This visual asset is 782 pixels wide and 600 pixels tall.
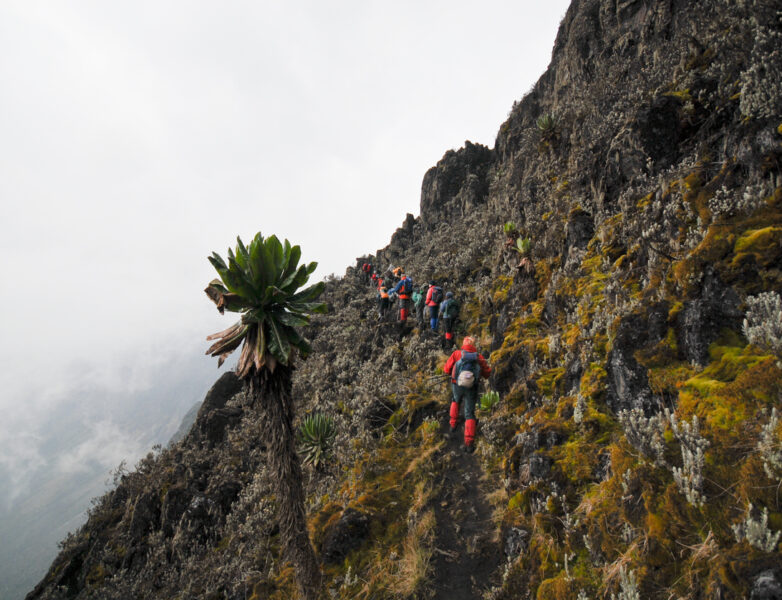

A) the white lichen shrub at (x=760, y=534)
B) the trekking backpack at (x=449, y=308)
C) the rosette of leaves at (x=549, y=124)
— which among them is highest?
the rosette of leaves at (x=549, y=124)

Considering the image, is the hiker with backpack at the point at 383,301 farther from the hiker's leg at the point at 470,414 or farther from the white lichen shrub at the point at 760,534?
the white lichen shrub at the point at 760,534

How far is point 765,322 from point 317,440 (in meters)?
11.0

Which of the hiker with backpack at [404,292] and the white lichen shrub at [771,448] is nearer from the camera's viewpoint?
the white lichen shrub at [771,448]

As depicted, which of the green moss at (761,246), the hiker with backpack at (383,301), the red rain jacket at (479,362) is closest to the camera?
the green moss at (761,246)

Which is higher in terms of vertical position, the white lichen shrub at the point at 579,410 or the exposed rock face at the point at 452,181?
the exposed rock face at the point at 452,181

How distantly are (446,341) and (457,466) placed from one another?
6.65 metres

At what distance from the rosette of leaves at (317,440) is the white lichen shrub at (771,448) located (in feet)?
34.7

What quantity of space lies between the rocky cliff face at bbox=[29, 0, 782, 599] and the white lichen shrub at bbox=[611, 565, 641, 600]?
0.08ft

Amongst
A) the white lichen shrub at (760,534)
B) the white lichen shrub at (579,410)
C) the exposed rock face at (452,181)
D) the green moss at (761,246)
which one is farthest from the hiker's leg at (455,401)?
the exposed rock face at (452,181)

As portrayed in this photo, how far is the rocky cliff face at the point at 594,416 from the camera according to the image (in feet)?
10.4

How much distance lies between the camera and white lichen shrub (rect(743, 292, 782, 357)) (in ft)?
10.9

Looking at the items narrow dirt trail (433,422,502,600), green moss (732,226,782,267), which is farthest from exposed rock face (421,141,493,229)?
green moss (732,226,782,267)

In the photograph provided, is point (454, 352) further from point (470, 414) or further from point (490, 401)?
point (490, 401)

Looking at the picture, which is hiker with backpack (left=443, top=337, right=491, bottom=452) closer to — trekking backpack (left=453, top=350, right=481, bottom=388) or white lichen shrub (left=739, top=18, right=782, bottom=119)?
trekking backpack (left=453, top=350, right=481, bottom=388)
